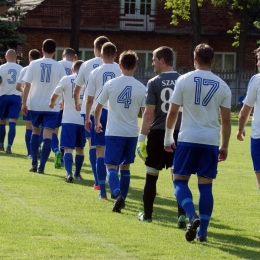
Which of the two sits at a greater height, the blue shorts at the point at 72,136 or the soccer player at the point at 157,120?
the soccer player at the point at 157,120

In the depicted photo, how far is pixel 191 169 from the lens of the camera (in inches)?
347

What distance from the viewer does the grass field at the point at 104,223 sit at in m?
8.15

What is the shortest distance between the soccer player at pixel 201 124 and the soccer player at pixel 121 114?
6.48 feet

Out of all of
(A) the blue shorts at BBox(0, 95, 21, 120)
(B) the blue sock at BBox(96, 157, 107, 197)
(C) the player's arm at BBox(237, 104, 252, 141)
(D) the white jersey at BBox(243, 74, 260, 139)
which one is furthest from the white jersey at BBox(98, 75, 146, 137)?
(A) the blue shorts at BBox(0, 95, 21, 120)

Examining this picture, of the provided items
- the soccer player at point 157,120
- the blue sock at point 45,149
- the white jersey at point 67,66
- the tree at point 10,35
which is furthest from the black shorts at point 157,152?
the tree at point 10,35

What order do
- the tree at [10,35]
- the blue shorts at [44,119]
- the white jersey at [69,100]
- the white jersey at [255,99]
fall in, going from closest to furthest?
1. the white jersey at [255,99]
2. the white jersey at [69,100]
3. the blue shorts at [44,119]
4. the tree at [10,35]

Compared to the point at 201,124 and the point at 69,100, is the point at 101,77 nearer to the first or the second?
the point at 69,100

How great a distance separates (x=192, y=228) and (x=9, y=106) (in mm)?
11475

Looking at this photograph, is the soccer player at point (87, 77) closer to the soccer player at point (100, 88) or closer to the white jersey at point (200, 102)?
the soccer player at point (100, 88)

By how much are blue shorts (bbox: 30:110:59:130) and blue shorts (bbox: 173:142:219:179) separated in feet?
21.5

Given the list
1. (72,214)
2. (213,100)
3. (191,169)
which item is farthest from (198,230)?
(72,214)

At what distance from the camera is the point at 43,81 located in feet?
49.6

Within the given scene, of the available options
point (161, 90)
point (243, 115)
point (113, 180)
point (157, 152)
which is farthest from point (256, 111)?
point (113, 180)

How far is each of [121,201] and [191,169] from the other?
1933mm
